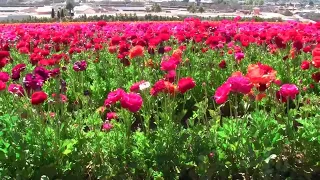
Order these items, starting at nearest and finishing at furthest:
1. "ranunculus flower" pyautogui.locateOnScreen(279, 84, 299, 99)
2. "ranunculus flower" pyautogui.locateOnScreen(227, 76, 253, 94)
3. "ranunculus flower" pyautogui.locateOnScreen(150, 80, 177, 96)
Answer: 1. "ranunculus flower" pyautogui.locateOnScreen(227, 76, 253, 94)
2. "ranunculus flower" pyautogui.locateOnScreen(279, 84, 299, 99)
3. "ranunculus flower" pyautogui.locateOnScreen(150, 80, 177, 96)

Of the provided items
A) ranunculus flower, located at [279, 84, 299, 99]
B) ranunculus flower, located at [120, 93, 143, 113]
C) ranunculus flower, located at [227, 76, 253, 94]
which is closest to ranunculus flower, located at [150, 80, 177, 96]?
ranunculus flower, located at [120, 93, 143, 113]

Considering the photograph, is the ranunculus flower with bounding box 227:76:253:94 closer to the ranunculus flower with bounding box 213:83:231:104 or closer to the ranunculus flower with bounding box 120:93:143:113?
the ranunculus flower with bounding box 213:83:231:104

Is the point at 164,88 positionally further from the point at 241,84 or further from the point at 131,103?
the point at 241,84

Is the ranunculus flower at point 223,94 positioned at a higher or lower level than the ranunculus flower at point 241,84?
lower

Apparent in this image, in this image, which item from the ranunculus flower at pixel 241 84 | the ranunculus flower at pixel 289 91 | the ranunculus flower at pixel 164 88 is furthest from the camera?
the ranunculus flower at pixel 164 88

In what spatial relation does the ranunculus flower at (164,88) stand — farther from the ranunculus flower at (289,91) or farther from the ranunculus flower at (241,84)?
the ranunculus flower at (289,91)

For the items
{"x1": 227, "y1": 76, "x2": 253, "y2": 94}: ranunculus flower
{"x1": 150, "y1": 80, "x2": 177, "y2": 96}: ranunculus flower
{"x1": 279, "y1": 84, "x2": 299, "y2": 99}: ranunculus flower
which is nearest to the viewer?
{"x1": 227, "y1": 76, "x2": 253, "y2": 94}: ranunculus flower

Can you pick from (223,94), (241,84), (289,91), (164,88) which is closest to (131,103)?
(164,88)

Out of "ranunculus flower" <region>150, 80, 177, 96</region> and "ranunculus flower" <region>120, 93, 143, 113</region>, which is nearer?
"ranunculus flower" <region>120, 93, 143, 113</region>

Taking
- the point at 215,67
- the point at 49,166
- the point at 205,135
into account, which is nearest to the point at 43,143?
the point at 49,166

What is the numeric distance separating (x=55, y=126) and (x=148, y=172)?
0.81 m

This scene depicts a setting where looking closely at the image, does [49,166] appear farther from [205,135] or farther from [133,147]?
[205,135]

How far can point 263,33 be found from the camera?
20.9 feet

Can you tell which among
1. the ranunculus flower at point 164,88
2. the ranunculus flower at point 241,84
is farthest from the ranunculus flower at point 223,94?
the ranunculus flower at point 164,88
